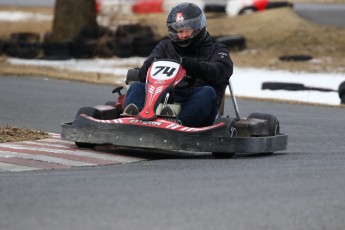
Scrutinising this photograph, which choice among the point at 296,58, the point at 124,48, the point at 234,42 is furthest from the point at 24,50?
the point at 296,58

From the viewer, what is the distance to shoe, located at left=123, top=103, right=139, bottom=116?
10.1 meters

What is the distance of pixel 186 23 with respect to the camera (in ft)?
34.6

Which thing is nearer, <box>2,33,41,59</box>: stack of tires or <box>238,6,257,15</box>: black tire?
<box>2,33,41,59</box>: stack of tires

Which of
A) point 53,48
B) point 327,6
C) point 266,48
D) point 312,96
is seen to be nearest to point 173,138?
point 312,96

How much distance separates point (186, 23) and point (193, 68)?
561 mm

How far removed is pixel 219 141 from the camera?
970 cm

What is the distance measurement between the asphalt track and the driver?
0.41 m

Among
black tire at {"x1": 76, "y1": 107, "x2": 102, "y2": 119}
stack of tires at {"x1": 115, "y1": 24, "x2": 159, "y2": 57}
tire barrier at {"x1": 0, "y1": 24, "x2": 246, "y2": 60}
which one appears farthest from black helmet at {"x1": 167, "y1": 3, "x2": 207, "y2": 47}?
stack of tires at {"x1": 115, "y1": 24, "x2": 159, "y2": 57}

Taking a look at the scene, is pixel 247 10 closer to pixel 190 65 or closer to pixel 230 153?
pixel 190 65

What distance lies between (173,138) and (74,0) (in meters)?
16.0

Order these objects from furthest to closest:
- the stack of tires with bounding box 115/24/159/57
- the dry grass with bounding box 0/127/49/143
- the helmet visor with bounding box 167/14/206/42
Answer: the stack of tires with bounding box 115/24/159/57
the dry grass with bounding box 0/127/49/143
the helmet visor with bounding box 167/14/206/42

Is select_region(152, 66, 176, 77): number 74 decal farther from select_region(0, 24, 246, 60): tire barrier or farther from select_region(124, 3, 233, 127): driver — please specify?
select_region(0, 24, 246, 60): tire barrier

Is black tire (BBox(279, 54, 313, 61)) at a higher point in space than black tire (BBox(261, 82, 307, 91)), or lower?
higher

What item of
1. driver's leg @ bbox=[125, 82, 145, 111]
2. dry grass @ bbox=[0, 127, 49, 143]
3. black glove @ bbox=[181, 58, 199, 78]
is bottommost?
dry grass @ bbox=[0, 127, 49, 143]
